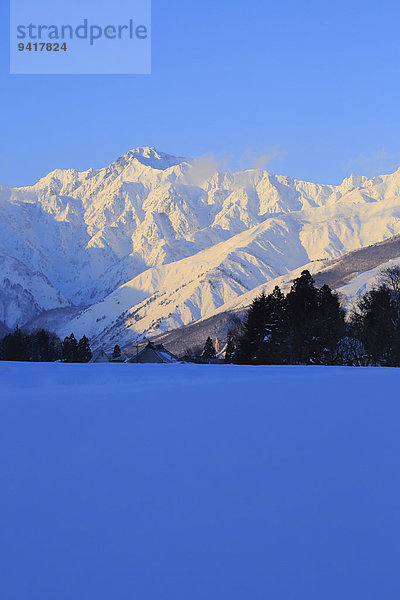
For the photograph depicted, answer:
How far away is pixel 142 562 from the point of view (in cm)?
507

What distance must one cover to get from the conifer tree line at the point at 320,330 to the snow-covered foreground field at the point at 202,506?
35591mm

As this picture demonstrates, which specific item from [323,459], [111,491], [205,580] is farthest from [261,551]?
[323,459]

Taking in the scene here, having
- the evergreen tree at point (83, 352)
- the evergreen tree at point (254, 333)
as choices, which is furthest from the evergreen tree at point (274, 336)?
the evergreen tree at point (83, 352)

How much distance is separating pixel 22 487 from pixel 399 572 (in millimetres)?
3438

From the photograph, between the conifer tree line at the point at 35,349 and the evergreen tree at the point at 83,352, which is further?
the evergreen tree at the point at 83,352

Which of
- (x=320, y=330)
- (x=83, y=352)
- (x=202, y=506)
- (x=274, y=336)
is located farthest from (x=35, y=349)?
(x=202, y=506)

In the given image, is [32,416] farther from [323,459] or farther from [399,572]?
[399,572]

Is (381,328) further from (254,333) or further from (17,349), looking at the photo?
(17,349)

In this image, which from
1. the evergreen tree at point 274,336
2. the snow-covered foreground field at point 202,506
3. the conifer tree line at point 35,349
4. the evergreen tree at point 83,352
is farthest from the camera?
the evergreen tree at point 83,352

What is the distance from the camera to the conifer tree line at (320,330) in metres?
44.5

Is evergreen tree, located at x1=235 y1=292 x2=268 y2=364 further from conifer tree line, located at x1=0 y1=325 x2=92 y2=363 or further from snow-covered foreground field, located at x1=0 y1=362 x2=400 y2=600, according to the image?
snow-covered foreground field, located at x1=0 y1=362 x2=400 y2=600

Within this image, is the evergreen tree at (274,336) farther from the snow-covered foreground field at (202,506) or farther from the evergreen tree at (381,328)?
the snow-covered foreground field at (202,506)

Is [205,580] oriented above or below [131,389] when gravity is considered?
below

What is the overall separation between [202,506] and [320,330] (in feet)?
132
